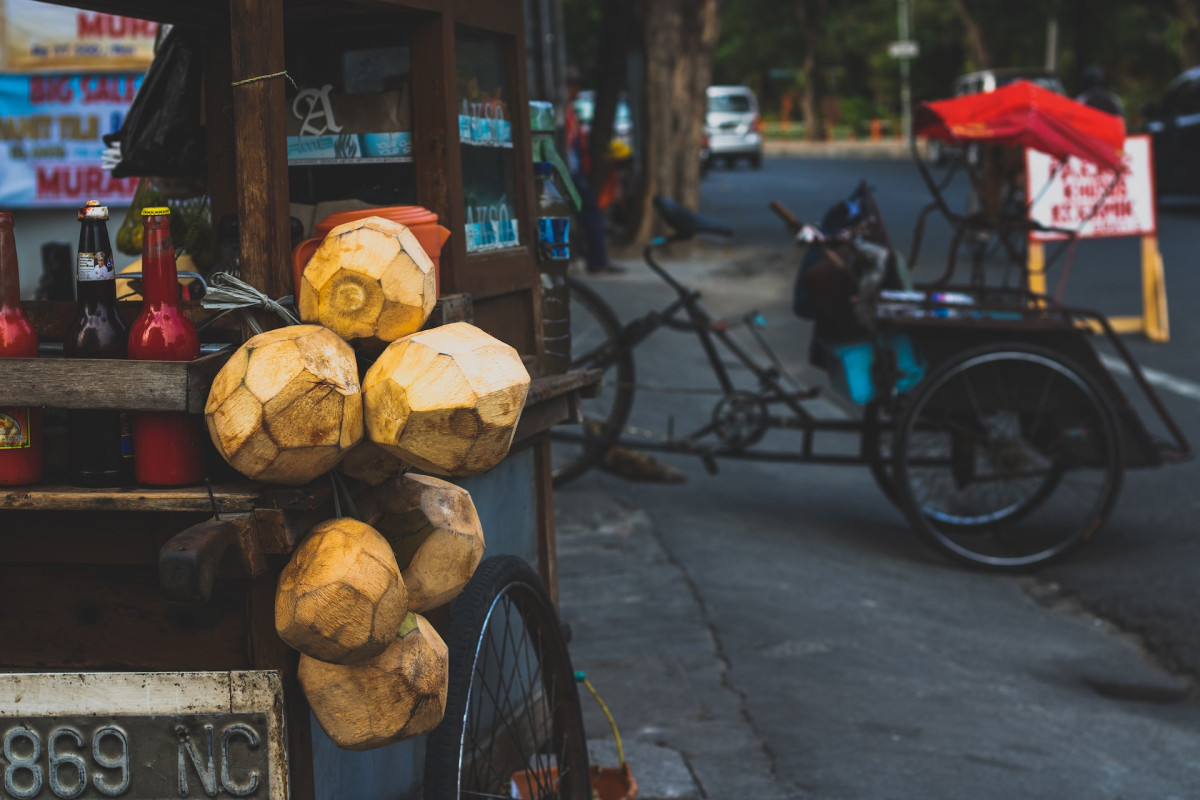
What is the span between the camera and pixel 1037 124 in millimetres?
5551

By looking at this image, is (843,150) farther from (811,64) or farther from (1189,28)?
(1189,28)

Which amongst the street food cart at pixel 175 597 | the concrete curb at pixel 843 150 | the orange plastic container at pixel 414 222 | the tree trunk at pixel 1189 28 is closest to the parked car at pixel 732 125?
the concrete curb at pixel 843 150

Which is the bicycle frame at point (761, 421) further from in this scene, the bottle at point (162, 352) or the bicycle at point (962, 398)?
the bottle at point (162, 352)

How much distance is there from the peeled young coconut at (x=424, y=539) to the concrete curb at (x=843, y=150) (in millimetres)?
35597

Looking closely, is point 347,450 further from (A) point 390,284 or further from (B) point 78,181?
(B) point 78,181

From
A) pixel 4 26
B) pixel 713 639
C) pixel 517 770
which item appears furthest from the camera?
pixel 4 26

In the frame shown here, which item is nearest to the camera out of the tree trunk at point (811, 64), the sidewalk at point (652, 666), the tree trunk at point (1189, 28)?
the sidewalk at point (652, 666)

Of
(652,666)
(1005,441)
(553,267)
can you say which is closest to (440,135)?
(553,267)

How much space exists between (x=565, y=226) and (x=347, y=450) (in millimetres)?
1546

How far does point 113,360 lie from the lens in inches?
76.3

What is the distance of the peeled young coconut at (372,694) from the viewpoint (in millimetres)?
2010

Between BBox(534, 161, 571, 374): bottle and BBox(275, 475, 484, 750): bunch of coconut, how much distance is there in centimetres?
118

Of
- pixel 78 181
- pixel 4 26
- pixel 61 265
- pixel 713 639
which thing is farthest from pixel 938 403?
pixel 4 26

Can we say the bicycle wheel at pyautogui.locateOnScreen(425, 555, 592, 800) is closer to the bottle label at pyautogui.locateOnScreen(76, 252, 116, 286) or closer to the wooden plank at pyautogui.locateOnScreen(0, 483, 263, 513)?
the wooden plank at pyautogui.locateOnScreen(0, 483, 263, 513)
